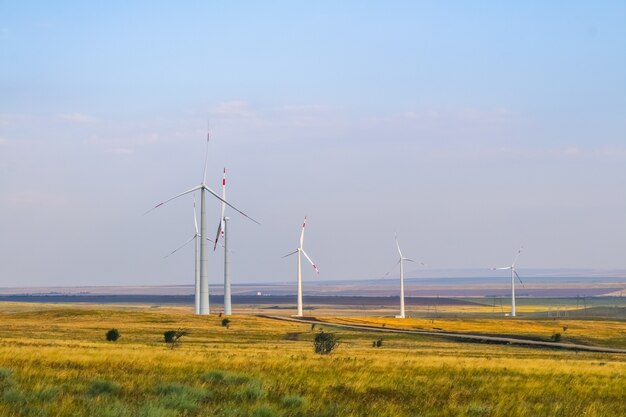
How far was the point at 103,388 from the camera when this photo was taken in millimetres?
21766

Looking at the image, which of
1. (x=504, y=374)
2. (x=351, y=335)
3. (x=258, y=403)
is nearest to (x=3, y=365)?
(x=258, y=403)

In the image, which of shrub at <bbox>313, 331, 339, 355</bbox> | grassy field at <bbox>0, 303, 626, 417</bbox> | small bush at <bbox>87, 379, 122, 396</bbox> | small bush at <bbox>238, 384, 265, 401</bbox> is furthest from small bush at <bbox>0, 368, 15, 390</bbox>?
shrub at <bbox>313, 331, 339, 355</bbox>

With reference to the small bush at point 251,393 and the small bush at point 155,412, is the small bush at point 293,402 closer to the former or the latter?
the small bush at point 251,393

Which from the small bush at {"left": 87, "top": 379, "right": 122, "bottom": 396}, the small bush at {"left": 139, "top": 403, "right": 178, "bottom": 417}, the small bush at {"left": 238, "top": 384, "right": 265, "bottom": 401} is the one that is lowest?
the small bush at {"left": 238, "top": 384, "right": 265, "bottom": 401}

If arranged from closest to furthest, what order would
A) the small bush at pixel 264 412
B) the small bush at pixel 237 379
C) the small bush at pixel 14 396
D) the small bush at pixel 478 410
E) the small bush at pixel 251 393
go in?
the small bush at pixel 264 412
the small bush at pixel 14 396
the small bush at pixel 478 410
the small bush at pixel 251 393
the small bush at pixel 237 379

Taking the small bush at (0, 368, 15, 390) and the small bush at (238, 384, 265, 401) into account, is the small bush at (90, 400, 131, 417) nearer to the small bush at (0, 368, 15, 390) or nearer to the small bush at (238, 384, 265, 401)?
the small bush at (238, 384, 265, 401)

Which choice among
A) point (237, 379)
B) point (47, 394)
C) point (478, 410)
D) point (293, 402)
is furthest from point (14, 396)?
point (478, 410)

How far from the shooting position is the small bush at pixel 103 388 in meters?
21.3

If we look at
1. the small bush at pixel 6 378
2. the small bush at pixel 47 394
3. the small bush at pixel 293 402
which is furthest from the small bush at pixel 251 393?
the small bush at pixel 6 378

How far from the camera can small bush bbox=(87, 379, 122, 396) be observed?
21297 millimetres

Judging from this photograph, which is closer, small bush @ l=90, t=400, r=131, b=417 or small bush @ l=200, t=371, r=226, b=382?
small bush @ l=90, t=400, r=131, b=417

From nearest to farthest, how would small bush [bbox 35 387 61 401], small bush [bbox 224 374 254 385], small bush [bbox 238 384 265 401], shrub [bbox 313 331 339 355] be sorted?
small bush [bbox 35 387 61 401]
small bush [bbox 238 384 265 401]
small bush [bbox 224 374 254 385]
shrub [bbox 313 331 339 355]

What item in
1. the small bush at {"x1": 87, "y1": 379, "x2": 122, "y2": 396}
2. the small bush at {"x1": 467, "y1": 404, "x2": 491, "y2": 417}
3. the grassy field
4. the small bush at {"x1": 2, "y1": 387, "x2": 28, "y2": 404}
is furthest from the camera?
the small bush at {"x1": 87, "y1": 379, "x2": 122, "y2": 396}

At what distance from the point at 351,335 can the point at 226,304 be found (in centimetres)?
5177
